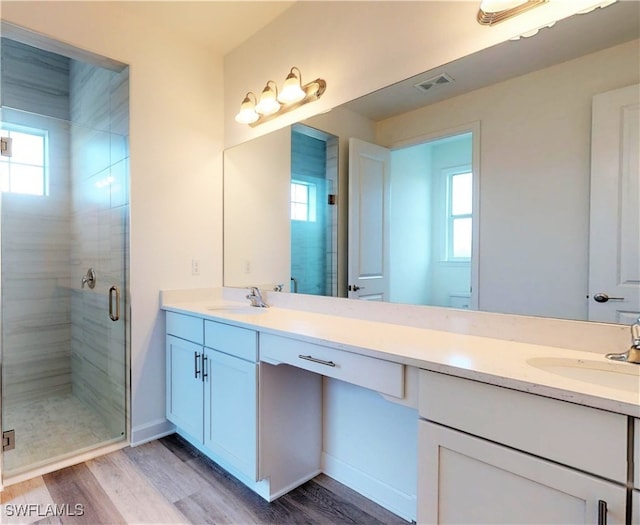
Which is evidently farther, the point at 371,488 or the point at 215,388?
the point at 215,388

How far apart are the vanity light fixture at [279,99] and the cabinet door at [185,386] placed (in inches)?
57.3

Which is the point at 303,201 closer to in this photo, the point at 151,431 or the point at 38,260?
the point at 151,431

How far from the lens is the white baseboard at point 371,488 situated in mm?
1589

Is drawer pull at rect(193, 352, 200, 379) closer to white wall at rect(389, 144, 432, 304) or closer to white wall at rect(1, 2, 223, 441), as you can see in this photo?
white wall at rect(1, 2, 223, 441)

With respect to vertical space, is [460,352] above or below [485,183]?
below

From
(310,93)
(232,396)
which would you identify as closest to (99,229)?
(232,396)

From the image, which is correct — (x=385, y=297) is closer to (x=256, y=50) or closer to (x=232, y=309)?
(x=232, y=309)

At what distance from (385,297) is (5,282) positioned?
2547 millimetres

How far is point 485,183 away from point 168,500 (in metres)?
1.98

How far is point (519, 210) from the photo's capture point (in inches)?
53.8

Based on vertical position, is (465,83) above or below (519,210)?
above

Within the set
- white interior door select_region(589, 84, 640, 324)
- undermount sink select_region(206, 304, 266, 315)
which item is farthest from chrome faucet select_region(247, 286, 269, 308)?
white interior door select_region(589, 84, 640, 324)

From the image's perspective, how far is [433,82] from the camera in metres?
1.56

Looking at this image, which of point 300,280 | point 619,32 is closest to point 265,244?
point 300,280
